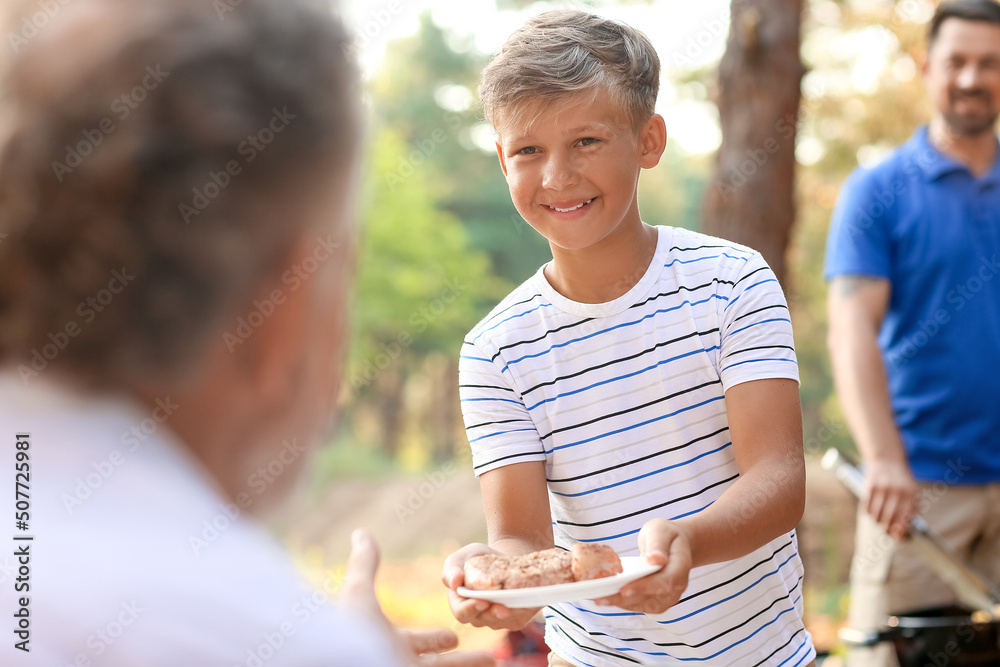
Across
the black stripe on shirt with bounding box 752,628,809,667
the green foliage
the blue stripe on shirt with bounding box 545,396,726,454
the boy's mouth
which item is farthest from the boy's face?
the green foliage

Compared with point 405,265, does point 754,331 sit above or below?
above

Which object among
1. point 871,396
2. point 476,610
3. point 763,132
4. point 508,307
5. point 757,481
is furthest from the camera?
point 763,132

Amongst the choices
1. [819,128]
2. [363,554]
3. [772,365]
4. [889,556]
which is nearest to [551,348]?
[772,365]

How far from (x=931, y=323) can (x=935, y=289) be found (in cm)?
13

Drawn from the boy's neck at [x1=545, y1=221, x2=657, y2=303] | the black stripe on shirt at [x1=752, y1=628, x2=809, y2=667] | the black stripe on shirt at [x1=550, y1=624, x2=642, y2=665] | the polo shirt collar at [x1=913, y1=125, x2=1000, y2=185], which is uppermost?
the polo shirt collar at [x1=913, y1=125, x2=1000, y2=185]

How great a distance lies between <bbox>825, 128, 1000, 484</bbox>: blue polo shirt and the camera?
3.69 meters

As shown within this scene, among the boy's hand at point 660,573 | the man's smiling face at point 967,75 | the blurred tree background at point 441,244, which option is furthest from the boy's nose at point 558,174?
the blurred tree background at point 441,244

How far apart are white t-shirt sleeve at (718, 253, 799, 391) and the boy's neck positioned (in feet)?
0.75

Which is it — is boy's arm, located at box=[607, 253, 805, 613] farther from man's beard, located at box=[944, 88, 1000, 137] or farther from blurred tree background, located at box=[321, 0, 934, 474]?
blurred tree background, located at box=[321, 0, 934, 474]

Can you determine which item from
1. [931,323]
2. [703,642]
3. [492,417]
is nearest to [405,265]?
[931,323]

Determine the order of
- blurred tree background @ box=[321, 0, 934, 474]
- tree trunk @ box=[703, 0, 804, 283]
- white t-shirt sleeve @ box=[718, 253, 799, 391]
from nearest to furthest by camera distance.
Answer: white t-shirt sleeve @ box=[718, 253, 799, 391]
tree trunk @ box=[703, 0, 804, 283]
blurred tree background @ box=[321, 0, 934, 474]

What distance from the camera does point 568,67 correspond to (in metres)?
2.10

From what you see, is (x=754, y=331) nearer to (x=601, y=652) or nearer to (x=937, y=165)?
(x=601, y=652)

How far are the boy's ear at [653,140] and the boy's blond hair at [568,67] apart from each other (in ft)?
0.08
